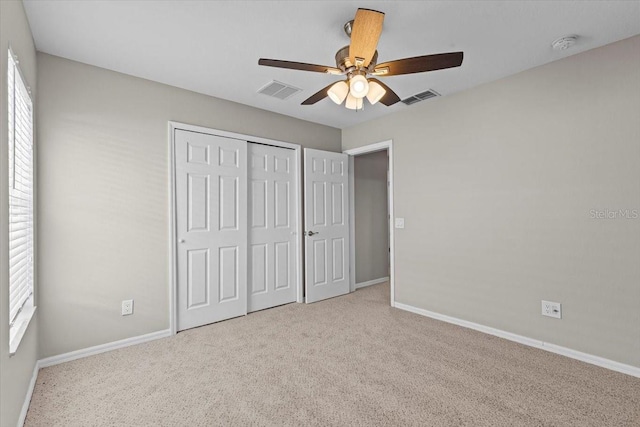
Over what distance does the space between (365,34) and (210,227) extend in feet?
7.98

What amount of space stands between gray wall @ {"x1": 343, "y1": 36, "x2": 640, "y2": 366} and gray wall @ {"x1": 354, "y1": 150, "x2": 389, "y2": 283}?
3.58 ft

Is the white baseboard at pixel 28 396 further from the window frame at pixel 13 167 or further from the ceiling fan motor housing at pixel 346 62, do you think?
the ceiling fan motor housing at pixel 346 62

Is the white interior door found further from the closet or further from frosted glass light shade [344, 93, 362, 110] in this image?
frosted glass light shade [344, 93, 362, 110]

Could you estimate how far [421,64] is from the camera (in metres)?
1.86

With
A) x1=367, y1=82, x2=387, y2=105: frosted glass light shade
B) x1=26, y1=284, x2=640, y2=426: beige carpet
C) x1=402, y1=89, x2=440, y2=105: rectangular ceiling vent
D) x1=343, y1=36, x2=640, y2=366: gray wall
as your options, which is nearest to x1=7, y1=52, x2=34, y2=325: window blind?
x1=26, y1=284, x2=640, y2=426: beige carpet

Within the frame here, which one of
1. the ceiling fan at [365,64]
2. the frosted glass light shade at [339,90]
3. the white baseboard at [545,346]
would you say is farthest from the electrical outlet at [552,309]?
the frosted glass light shade at [339,90]

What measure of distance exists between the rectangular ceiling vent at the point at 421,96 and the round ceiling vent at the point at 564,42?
107 centimetres

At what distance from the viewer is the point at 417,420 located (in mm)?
1754

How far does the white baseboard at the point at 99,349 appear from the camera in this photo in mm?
2397

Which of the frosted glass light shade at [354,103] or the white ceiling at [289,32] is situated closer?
the white ceiling at [289,32]

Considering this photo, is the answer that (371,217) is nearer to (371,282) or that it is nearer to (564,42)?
(371,282)

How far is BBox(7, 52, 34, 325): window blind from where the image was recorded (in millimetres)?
1631

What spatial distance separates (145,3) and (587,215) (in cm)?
352

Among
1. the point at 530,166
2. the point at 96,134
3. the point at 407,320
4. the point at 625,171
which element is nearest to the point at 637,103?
the point at 625,171
